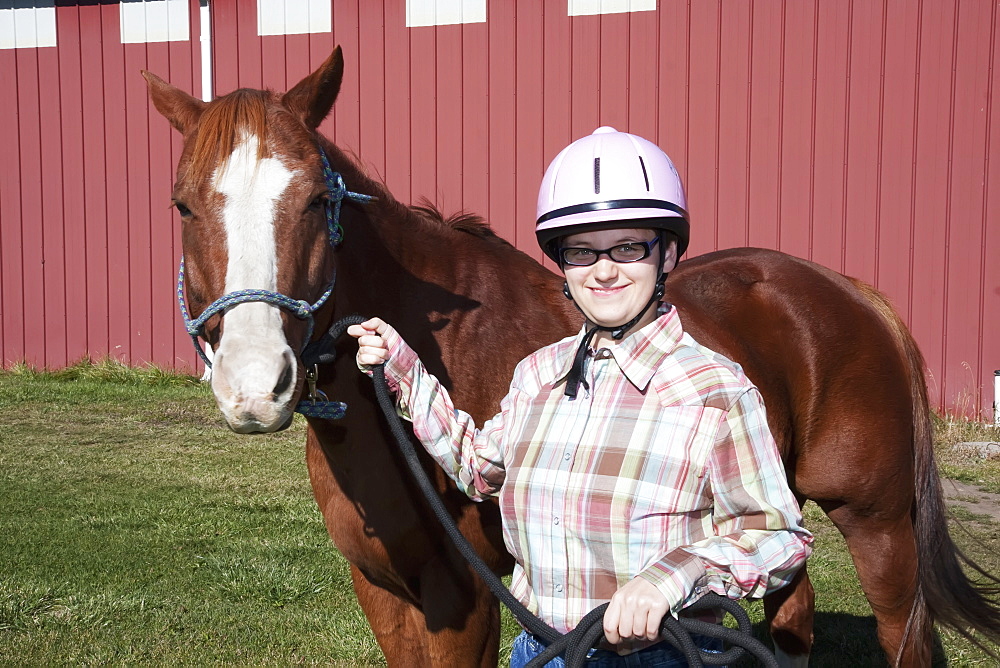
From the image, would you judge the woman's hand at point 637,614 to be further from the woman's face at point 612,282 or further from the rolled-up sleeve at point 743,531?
the woman's face at point 612,282

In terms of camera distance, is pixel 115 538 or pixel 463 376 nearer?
pixel 463 376

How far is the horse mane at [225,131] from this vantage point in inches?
72.7

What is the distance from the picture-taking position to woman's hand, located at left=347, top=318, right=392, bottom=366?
1749mm

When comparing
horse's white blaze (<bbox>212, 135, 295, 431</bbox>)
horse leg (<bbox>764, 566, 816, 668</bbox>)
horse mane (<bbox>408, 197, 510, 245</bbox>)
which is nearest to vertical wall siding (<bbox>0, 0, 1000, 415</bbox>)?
horse leg (<bbox>764, 566, 816, 668</bbox>)

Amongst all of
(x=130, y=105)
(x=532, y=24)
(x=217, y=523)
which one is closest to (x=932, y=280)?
(x=532, y=24)

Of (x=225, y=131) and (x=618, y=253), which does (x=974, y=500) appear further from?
(x=225, y=131)

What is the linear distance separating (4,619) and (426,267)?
8.20 ft

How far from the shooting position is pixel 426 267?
2484 millimetres

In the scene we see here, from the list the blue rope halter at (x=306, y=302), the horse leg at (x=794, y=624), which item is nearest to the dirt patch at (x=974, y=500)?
the horse leg at (x=794, y=624)

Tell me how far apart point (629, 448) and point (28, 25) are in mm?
9601

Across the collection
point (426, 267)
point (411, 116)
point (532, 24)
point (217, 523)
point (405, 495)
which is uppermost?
point (532, 24)

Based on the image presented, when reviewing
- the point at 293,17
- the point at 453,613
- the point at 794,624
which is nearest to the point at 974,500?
the point at 794,624

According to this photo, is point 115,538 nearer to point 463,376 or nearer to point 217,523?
point 217,523

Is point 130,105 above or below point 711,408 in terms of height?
above
